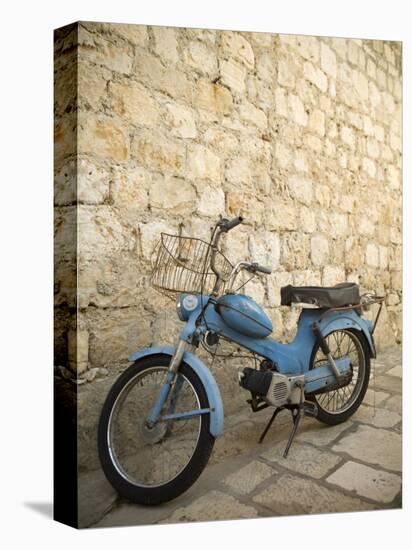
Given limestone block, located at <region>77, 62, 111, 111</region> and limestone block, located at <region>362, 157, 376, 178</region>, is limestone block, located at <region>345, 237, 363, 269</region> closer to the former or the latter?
limestone block, located at <region>362, 157, 376, 178</region>

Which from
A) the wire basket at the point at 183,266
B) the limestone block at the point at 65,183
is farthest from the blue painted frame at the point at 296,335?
the limestone block at the point at 65,183

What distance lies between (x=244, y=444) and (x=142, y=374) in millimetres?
694

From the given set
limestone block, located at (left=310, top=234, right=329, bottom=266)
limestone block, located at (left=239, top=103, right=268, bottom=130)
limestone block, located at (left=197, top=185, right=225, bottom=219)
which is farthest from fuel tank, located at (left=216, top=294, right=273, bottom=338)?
limestone block, located at (left=239, top=103, right=268, bottom=130)

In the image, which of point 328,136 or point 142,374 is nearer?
point 142,374

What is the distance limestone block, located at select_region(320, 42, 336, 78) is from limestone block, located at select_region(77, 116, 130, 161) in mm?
1245

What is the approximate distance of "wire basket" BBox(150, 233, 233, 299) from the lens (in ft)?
8.49

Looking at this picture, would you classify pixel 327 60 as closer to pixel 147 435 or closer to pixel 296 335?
pixel 296 335

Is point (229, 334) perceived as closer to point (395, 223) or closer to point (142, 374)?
point (142, 374)

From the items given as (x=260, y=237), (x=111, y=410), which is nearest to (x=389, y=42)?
(x=260, y=237)

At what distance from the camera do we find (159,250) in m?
2.60

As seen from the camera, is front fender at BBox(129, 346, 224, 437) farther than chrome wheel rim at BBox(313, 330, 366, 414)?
No

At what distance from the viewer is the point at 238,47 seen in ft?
9.44

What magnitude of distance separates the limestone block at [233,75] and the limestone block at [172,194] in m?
0.58

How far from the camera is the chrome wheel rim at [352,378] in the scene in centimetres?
306
